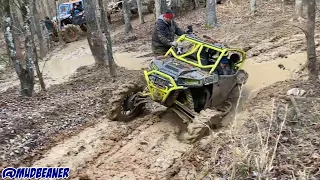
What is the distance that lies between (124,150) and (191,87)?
1.80 metres

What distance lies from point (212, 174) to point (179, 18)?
66.4 feet

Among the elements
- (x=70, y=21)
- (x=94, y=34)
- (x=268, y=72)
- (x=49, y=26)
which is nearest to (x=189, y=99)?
(x=268, y=72)

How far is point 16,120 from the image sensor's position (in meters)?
7.97

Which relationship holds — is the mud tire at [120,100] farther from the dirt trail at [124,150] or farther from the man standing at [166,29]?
the man standing at [166,29]

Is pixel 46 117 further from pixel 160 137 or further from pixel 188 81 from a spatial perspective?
pixel 188 81

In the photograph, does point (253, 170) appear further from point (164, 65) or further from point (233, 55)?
point (233, 55)

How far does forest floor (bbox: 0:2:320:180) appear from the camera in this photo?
5.04 metres

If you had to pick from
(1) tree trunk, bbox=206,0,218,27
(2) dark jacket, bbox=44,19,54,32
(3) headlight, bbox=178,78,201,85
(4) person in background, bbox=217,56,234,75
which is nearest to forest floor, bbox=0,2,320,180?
(4) person in background, bbox=217,56,234,75

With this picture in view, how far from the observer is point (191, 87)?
25.1ft

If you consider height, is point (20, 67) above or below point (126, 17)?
above

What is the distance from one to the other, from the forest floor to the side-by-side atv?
0.99ft

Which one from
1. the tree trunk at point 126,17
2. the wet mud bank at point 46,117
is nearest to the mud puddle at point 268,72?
the wet mud bank at point 46,117

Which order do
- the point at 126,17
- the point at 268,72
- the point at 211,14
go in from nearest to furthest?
the point at 268,72, the point at 211,14, the point at 126,17

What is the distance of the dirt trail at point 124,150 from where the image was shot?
6109 mm
